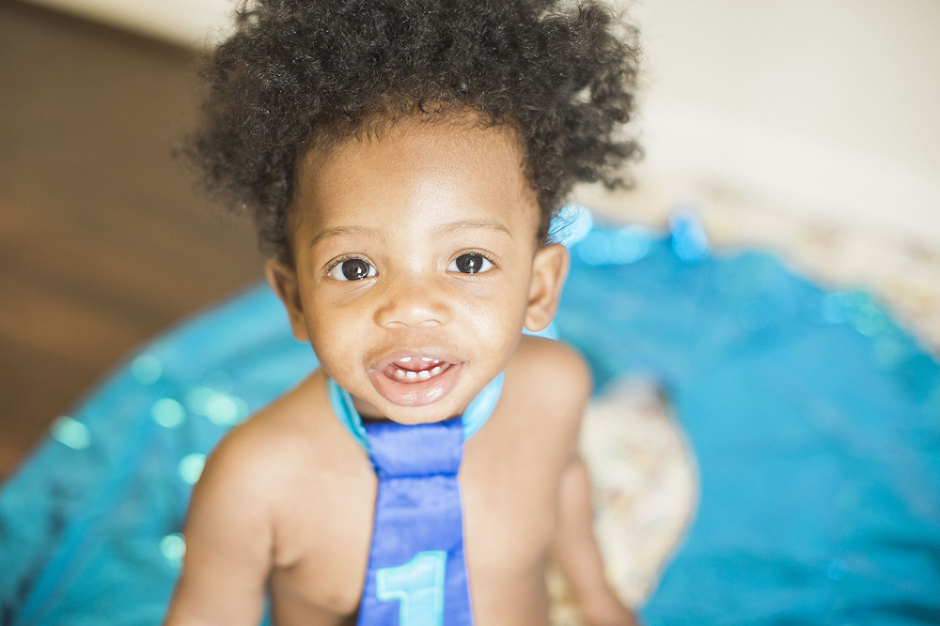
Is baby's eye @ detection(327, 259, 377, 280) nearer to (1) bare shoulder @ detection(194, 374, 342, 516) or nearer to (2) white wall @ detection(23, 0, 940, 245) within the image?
(1) bare shoulder @ detection(194, 374, 342, 516)

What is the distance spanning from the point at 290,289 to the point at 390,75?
246 millimetres

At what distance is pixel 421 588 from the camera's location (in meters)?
0.82

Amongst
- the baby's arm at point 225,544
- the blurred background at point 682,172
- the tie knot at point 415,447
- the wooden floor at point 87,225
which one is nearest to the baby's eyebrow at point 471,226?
the tie knot at point 415,447

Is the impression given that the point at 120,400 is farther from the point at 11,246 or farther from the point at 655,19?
the point at 655,19

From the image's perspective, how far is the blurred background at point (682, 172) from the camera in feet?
5.90

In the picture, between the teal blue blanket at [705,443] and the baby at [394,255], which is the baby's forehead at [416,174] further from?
the teal blue blanket at [705,443]

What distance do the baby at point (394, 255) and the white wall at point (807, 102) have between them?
1.33 m

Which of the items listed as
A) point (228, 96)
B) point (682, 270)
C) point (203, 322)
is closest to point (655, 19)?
point (682, 270)

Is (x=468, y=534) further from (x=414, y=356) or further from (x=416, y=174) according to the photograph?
(x=416, y=174)

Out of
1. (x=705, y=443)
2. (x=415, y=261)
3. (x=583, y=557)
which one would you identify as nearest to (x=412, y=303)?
(x=415, y=261)

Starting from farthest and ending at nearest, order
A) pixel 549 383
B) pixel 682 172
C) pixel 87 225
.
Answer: pixel 682 172 → pixel 87 225 → pixel 549 383

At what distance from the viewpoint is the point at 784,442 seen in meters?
1.47

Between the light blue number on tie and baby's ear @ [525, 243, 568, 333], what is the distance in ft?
0.88

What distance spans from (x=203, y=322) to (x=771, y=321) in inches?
48.2
